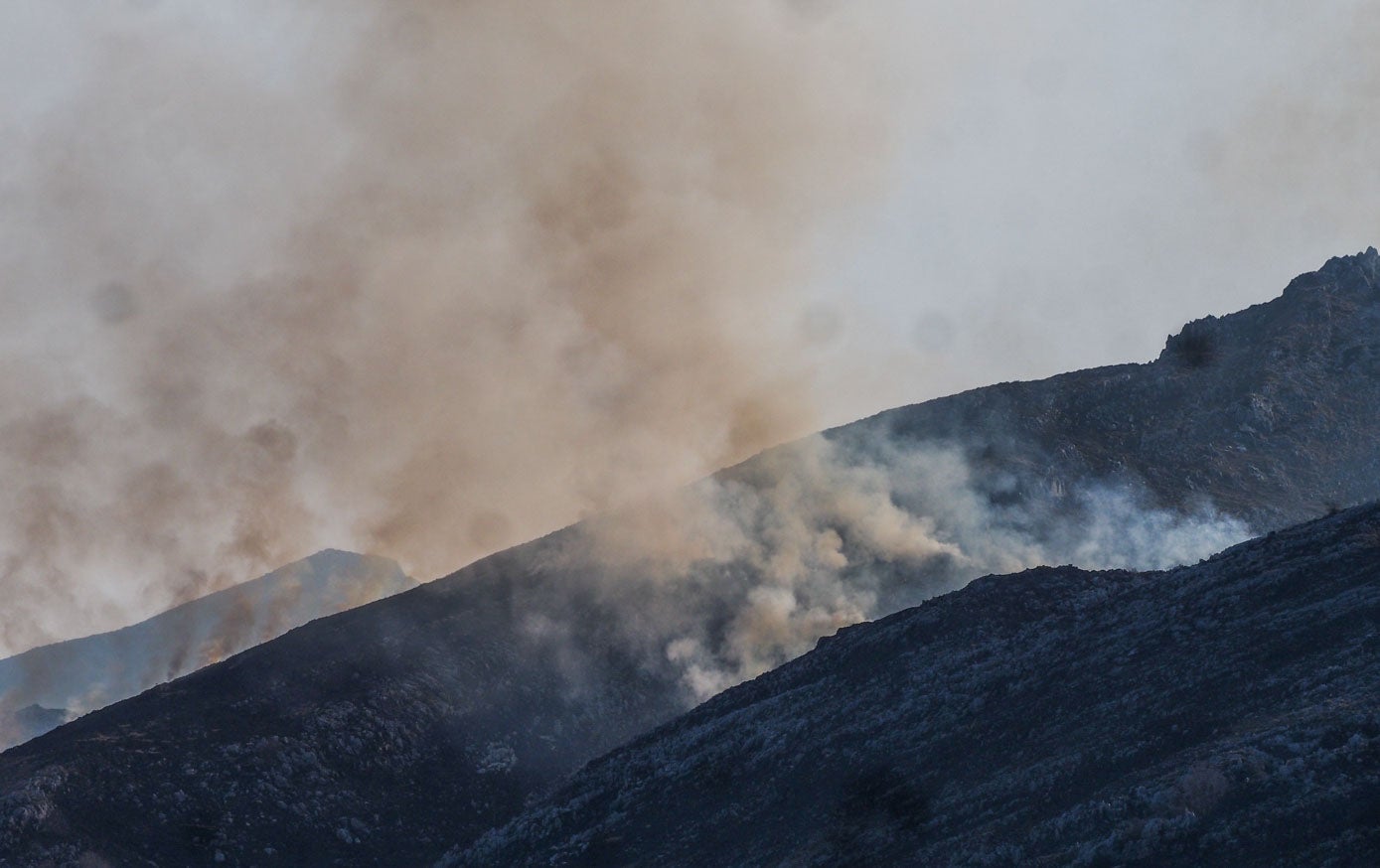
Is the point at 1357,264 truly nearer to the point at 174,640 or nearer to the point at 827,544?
the point at 827,544

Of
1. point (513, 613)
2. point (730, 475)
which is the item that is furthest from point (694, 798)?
point (730, 475)

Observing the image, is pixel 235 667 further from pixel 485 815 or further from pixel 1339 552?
pixel 1339 552

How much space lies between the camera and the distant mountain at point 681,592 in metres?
64.3

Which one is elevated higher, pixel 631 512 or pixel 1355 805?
pixel 631 512

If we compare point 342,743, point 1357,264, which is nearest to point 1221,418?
point 1357,264

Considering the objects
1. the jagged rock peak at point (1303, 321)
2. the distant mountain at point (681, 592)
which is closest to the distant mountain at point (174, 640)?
the distant mountain at point (681, 592)

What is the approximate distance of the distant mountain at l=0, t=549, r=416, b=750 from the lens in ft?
451

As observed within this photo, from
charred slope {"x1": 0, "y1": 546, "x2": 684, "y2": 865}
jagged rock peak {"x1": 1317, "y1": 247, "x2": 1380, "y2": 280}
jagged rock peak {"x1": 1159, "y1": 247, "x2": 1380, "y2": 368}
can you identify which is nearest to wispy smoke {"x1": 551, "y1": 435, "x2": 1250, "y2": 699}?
charred slope {"x1": 0, "y1": 546, "x2": 684, "y2": 865}

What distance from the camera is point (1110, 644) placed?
161ft

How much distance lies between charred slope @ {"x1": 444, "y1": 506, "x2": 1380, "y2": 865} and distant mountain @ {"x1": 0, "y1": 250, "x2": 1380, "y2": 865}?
12.9 m

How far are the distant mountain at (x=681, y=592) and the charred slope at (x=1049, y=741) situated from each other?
12872mm

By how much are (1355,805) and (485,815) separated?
140 feet

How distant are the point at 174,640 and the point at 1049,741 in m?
116

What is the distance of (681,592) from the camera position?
85875 millimetres
